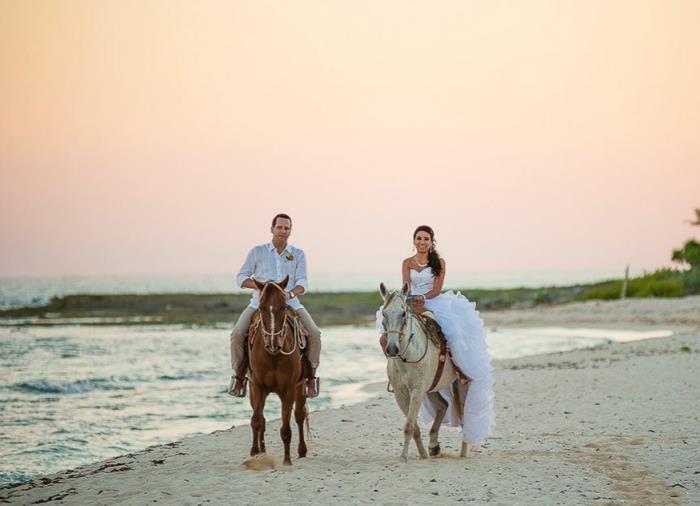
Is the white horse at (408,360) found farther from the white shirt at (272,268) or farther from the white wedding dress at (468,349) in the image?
the white shirt at (272,268)

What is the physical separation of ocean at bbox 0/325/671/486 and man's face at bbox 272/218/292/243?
15.5 ft

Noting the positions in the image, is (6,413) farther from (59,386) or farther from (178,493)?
(178,493)

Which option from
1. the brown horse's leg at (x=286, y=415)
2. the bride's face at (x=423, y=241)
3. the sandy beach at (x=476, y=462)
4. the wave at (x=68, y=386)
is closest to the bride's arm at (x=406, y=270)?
the bride's face at (x=423, y=241)

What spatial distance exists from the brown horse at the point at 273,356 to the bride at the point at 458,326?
166 cm

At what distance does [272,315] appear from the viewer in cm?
896

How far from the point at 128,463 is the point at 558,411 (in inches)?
274

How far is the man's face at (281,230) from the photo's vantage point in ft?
32.0

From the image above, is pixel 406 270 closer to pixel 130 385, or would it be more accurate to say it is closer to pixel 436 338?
pixel 436 338

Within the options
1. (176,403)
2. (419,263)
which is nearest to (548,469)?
(419,263)

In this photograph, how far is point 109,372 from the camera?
23.7 m

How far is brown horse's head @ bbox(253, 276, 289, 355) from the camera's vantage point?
29.4ft

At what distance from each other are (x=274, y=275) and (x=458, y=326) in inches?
91.4

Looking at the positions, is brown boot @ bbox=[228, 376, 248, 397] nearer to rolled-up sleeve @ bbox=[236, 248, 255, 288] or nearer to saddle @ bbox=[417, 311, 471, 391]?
rolled-up sleeve @ bbox=[236, 248, 255, 288]

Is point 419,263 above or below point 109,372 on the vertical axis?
above
